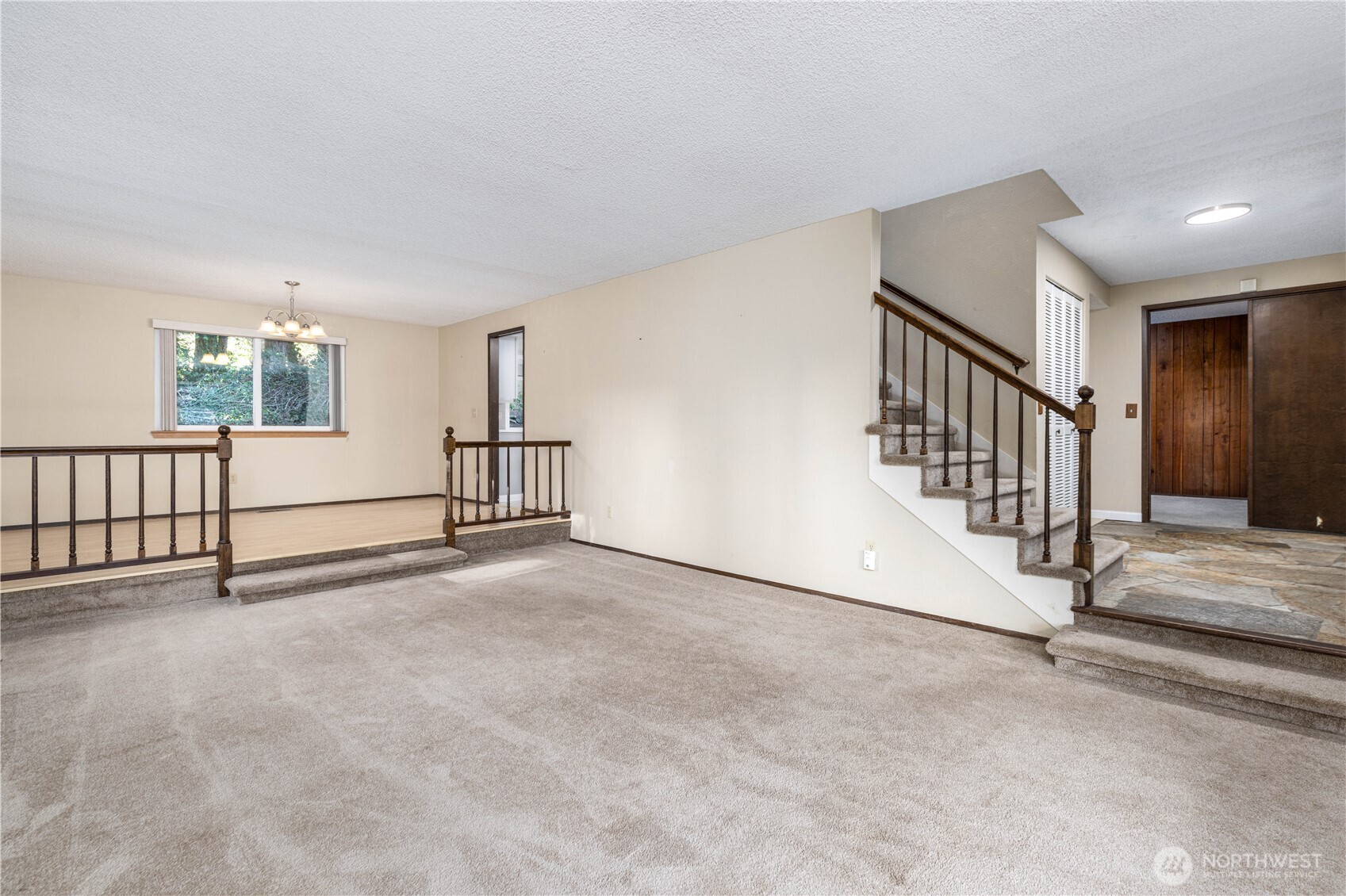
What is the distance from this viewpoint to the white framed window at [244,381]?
19.7 ft

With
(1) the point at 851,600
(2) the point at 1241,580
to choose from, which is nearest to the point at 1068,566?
(1) the point at 851,600

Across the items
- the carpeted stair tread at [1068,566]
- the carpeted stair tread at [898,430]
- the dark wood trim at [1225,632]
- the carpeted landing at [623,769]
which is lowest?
the carpeted landing at [623,769]

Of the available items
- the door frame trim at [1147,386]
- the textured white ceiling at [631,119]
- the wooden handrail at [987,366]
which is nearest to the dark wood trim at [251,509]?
the textured white ceiling at [631,119]

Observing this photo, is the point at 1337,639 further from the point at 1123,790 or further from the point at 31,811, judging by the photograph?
the point at 31,811

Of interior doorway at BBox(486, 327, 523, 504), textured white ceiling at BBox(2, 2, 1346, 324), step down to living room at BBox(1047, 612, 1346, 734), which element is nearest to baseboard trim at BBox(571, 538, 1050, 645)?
step down to living room at BBox(1047, 612, 1346, 734)

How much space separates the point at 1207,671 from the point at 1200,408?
25.9 ft

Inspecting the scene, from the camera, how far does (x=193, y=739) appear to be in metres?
2.19

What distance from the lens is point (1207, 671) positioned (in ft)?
8.18

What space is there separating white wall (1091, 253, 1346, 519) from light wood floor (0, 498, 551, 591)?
20.0 feet

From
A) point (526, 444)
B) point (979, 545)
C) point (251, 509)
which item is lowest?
point (251, 509)

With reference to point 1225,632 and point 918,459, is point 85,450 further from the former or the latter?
point 1225,632

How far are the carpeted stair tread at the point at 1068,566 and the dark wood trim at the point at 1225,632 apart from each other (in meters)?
0.17

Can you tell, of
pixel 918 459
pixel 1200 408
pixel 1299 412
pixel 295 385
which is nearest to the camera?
pixel 918 459

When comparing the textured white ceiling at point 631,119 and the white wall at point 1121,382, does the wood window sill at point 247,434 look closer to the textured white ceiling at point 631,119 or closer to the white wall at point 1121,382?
the textured white ceiling at point 631,119
